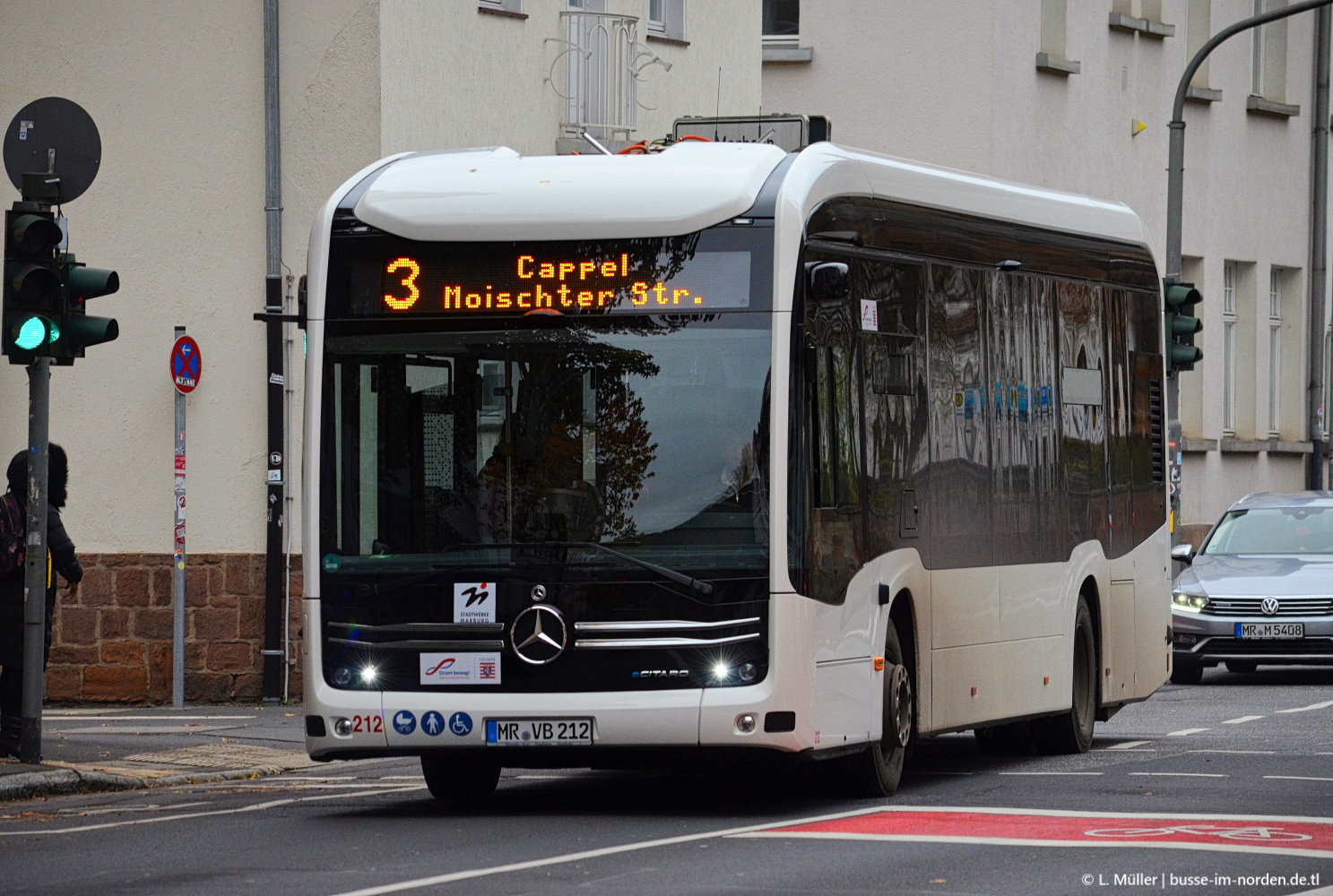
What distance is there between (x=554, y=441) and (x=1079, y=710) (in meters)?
5.31

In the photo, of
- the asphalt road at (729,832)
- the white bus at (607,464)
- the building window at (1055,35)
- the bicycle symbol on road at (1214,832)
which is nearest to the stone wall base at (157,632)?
the asphalt road at (729,832)

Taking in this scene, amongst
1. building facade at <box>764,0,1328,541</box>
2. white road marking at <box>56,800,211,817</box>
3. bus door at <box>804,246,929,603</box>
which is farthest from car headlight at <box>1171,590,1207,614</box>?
white road marking at <box>56,800,211,817</box>

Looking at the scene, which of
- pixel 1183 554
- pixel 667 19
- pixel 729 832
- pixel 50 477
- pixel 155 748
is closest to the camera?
pixel 729 832

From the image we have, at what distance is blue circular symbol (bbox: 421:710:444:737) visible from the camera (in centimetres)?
1180

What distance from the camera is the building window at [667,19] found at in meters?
24.5

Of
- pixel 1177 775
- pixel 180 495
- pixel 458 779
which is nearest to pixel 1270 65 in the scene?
pixel 180 495

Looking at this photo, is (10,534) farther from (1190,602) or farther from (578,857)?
(1190,602)

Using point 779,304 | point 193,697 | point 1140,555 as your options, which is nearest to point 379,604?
point 779,304

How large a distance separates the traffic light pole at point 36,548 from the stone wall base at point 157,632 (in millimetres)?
5996

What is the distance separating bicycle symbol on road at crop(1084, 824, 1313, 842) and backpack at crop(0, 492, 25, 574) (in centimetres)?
694

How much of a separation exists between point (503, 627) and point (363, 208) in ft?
6.78

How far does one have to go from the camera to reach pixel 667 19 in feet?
81.0

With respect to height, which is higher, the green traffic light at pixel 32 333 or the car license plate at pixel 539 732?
the green traffic light at pixel 32 333

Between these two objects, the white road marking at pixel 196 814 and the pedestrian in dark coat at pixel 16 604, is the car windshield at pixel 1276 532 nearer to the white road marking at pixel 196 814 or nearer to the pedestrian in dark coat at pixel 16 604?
the white road marking at pixel 196 814
